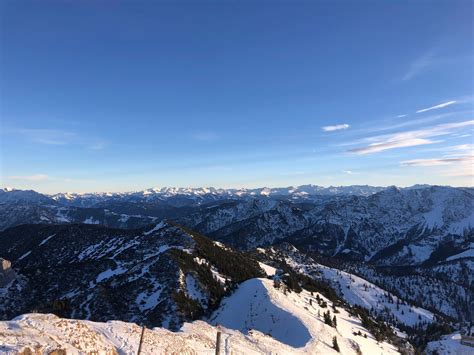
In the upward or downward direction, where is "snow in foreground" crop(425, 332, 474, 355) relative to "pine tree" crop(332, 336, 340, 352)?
downward

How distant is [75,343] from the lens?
31344 mm

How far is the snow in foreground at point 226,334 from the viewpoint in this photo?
30578 millimetres

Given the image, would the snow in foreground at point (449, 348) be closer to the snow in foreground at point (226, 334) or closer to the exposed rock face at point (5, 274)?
the snow in foreground at point (226, 334)

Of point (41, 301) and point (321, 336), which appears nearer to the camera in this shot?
point (321, 336)

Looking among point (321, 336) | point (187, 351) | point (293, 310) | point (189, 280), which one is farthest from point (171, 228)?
point (187, 351)

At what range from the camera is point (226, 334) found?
55906mm

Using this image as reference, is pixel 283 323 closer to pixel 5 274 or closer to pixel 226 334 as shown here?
pixel 226 334

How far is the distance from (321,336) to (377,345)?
2494 cm

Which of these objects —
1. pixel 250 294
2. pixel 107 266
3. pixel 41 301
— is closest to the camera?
pixel 250 294

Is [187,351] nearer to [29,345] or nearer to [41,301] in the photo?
[29,345]

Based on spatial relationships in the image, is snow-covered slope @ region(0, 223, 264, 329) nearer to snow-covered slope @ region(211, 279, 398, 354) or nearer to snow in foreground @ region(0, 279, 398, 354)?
snow-covered slope @ region(211, 279, 398, 354)

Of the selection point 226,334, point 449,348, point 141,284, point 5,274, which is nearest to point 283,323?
point 226,334

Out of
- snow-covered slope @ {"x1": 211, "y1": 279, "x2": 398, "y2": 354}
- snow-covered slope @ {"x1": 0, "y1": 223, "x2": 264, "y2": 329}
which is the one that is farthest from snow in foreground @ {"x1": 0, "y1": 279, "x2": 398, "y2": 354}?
snow-covered slope @ {"x1": 0, "y1": 223, "x2": 264, "y2": 329}

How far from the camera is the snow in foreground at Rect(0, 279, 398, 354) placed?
30.6 meters
